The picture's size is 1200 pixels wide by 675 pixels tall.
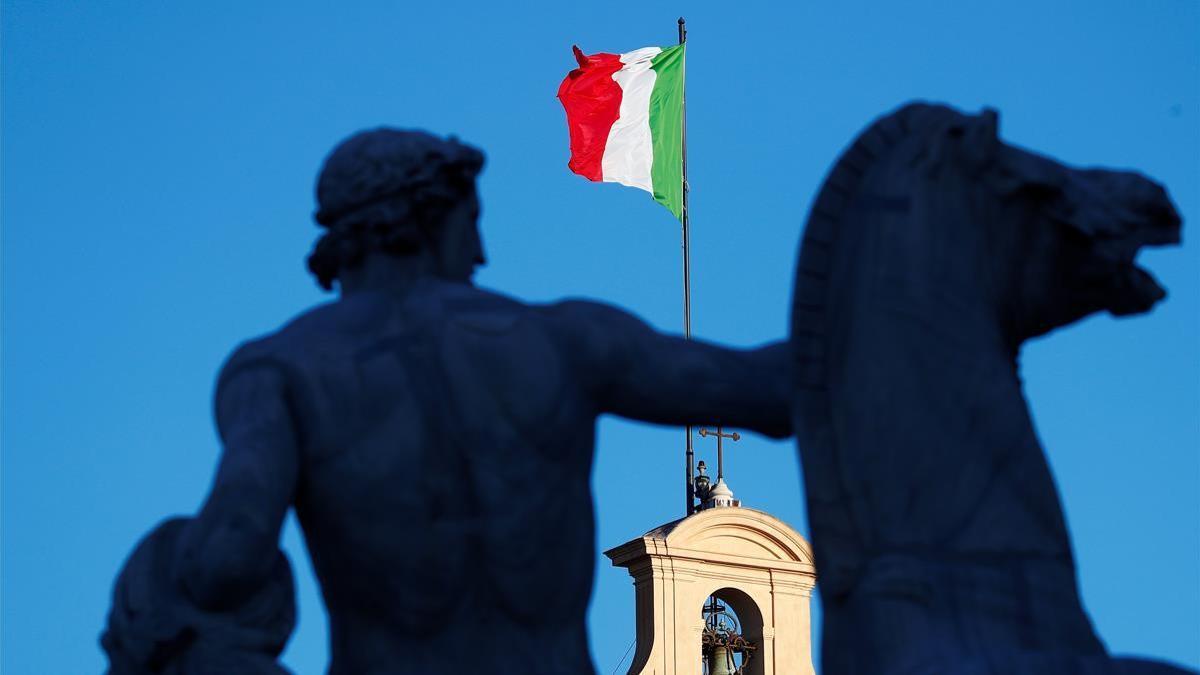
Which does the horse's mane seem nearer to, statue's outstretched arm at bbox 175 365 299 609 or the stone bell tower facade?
statue's outstretched arm at bbox 175 365 299 609

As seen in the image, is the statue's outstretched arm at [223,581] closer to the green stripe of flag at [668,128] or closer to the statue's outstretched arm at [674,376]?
the statue's outstretched arm at [674,376]

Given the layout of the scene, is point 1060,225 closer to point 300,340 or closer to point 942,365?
point 942,365

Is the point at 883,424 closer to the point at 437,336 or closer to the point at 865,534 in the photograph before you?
the point at 865,534

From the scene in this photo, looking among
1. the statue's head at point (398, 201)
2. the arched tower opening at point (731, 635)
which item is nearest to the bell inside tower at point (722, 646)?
the arched tower opening at point (731, 635)

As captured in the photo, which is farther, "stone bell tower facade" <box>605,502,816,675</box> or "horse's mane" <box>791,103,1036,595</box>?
"stone bell tower facade" <box>605,502,816,675</box>

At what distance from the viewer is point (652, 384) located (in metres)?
5.13

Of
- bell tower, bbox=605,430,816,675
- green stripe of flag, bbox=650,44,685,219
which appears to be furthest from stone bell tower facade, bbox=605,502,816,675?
green stripe of flag, bbox=650,44,685,219

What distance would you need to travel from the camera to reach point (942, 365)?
16.1 feet

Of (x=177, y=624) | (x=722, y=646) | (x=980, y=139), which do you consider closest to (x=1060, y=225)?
(x=980, y=139)

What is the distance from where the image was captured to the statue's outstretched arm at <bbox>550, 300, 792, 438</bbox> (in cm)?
512

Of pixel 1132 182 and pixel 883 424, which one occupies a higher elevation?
pixel 1132 182

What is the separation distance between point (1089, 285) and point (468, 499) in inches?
55.8

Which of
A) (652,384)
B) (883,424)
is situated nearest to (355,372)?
(652,384)

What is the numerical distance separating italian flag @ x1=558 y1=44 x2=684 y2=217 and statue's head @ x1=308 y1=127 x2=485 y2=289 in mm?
24579
